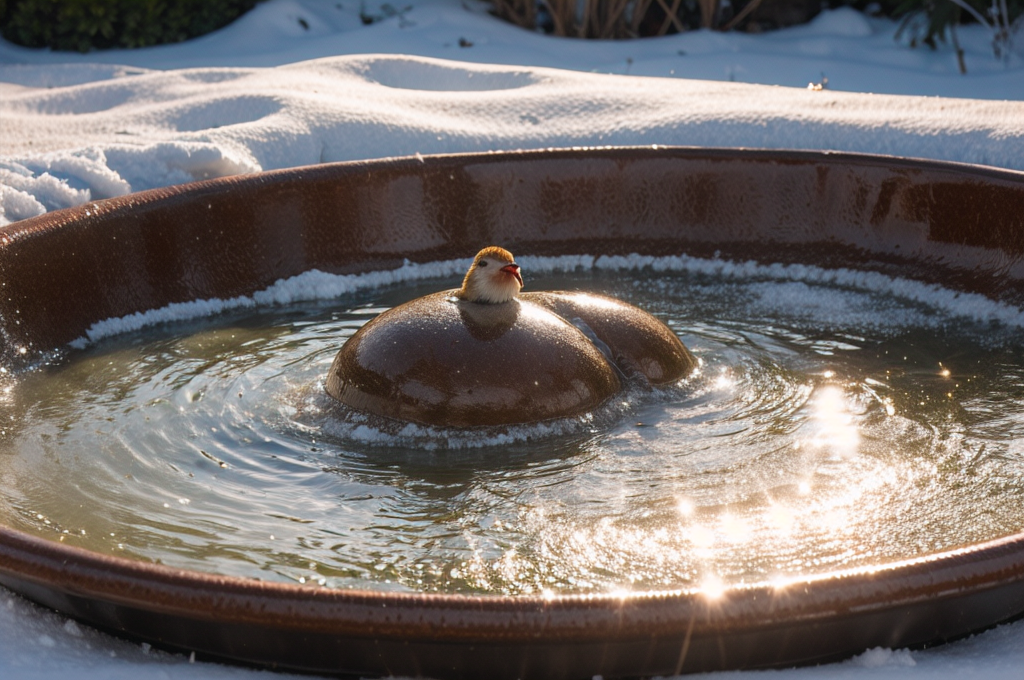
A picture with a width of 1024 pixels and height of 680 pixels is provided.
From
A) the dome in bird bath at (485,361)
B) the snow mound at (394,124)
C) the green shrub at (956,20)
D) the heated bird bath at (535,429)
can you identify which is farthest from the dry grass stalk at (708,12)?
the dome in bird bath at (485,361)

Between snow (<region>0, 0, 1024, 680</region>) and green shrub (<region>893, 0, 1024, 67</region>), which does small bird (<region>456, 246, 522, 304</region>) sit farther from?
green shrub (<region>893, 0, 1024, 67</region>)

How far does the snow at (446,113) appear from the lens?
212 centimetres

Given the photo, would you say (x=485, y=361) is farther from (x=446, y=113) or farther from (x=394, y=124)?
(x=446, y=113)

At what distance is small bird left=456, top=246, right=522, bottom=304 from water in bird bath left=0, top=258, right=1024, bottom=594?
467 mm

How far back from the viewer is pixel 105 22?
10.4m

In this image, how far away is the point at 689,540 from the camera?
2623 mm

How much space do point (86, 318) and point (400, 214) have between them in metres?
1.49

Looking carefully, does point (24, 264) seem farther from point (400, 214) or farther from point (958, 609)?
point (958, 609)

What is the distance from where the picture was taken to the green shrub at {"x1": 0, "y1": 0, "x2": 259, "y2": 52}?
34.1 ft

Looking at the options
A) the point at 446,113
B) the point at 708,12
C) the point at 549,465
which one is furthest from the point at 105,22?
the point at 549,465

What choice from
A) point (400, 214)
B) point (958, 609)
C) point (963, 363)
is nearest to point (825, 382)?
point (963, 363)

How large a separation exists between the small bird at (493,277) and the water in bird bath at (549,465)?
47cm

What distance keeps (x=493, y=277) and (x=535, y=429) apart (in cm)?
51

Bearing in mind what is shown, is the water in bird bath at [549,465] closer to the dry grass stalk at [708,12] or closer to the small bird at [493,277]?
the small bird at [493,277]
